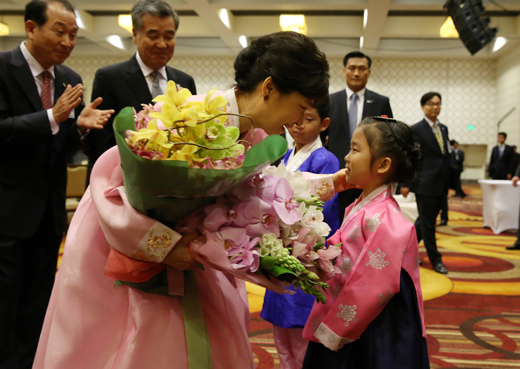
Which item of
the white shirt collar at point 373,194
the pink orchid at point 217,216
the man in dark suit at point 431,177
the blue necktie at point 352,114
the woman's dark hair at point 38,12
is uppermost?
the woman's dark hair at point 38,12

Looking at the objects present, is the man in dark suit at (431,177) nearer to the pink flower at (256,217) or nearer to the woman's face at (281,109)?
the woman's face at (281,109)

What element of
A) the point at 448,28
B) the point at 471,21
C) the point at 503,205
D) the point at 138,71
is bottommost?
the point at 503,205

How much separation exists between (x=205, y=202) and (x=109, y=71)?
1.57 meters

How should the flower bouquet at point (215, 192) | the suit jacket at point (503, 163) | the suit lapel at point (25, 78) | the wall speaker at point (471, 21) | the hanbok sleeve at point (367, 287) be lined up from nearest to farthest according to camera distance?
the flower bouquet at point (215, 192) → the hanbok sleeve at point (367, 287) → the suit lapel at point (25, 78) → the wall speaker at point (471, 21) → the suit jacket at point (503, 163)

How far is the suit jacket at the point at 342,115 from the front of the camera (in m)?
3.42

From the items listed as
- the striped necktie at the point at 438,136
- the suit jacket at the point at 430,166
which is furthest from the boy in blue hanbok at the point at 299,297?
the striped necktie at the point at 438,136

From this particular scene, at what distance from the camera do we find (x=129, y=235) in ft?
3.10

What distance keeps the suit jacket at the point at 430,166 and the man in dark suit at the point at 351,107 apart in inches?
39.2

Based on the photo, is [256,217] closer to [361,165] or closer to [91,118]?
[361,165]

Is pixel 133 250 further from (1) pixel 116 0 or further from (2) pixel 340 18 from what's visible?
(2) pixel 340 18

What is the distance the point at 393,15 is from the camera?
10523mm

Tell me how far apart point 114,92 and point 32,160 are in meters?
0.53

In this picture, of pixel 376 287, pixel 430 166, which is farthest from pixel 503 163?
pixel 376 287

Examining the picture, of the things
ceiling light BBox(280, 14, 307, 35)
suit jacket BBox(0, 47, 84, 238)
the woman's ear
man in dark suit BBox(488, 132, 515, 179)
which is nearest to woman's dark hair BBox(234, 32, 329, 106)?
the woman's ear
